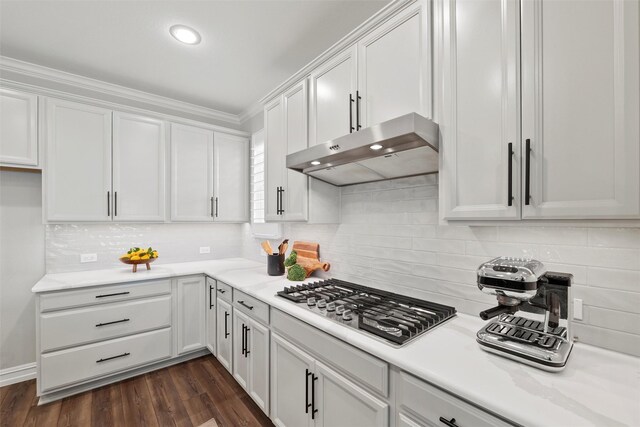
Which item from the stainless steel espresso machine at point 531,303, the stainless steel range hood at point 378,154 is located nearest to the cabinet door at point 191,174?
the stainless steel range hood at point 378,154

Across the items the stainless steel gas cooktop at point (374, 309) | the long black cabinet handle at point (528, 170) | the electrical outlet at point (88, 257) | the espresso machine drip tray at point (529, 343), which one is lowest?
the stainless steel gas cooktop at point (374, 309)

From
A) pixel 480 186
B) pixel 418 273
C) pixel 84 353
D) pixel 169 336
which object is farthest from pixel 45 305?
pixel 480 186

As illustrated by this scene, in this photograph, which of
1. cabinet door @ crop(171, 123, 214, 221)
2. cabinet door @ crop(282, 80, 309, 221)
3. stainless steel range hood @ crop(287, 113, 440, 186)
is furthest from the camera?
cabinet door @ crop(171, 123, 214, 221)

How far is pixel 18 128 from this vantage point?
2.36 metres

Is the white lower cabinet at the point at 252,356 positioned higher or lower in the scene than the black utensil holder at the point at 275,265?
lower

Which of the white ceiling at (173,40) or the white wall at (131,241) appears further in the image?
the white wall at (131,241)

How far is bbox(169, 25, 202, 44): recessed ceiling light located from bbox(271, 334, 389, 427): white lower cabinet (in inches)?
88.0

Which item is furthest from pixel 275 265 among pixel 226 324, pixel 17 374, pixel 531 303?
pixel 17 374

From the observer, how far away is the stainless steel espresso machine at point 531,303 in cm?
99

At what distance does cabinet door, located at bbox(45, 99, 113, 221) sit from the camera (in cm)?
246

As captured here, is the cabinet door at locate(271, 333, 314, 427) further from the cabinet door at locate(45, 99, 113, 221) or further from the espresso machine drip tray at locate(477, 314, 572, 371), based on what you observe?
the cabinet door at locate(45, 99, 113, 221)

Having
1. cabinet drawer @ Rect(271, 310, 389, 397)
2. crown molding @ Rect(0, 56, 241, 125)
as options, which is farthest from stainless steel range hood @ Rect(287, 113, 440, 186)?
crown molding @ Rect(0, 56, 241, 125)

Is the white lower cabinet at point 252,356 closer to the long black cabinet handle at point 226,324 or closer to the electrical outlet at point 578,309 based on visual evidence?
the long black cabinet handle at point 226,324

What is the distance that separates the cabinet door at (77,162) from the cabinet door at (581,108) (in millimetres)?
3216
